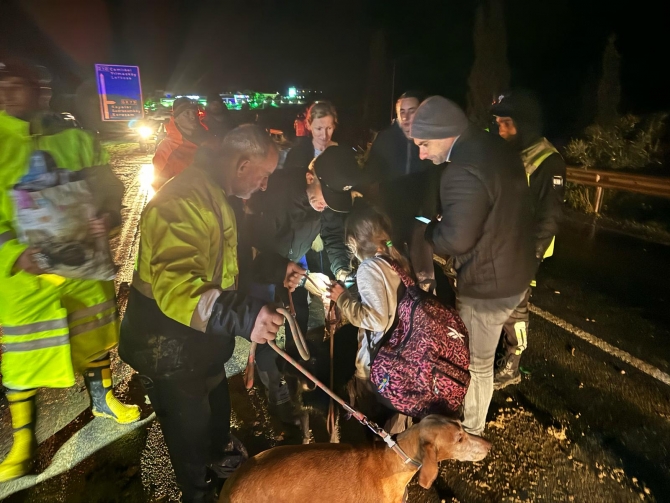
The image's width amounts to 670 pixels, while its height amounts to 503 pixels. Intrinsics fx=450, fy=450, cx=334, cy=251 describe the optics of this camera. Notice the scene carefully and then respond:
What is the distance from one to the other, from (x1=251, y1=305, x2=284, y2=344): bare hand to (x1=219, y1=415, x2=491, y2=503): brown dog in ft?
2.42

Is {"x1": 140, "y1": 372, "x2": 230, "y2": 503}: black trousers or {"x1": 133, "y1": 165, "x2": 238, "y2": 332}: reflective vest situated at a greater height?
{"x1": 133, "y1": 165, "x2": 238, "y2": 332}: reflective vest

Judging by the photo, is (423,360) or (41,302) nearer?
(423,360)

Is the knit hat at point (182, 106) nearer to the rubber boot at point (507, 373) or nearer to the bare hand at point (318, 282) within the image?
the bare hand at point (318, 282)

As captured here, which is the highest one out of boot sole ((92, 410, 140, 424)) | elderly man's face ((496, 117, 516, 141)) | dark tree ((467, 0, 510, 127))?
dark tree ((467, 0, 510, 127))

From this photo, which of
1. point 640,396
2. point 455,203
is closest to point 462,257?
point 455,203

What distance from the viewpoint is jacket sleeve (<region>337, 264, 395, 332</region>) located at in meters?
2.41

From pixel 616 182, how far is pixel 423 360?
7.76m

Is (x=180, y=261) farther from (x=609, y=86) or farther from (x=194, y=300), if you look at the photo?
(x=609, y=86)

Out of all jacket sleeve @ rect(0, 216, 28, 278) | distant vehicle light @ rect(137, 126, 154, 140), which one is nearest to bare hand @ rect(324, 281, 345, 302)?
jacket sleeve @ rect(0, 216, 28, 278)

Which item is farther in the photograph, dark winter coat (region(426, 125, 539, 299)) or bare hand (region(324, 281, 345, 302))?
bare hand (region(324, 281, 345, 302))

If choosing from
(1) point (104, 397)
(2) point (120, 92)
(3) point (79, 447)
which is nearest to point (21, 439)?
(3) point (79, 447)

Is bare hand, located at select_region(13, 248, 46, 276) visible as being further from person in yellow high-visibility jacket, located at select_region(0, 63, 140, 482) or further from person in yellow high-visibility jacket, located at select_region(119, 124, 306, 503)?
person in yellow high-visibility jacket, located at select_region(119, 124, 306, 503)

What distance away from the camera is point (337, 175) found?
10.1 feet

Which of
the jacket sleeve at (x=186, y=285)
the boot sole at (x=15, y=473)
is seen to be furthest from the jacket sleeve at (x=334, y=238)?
the boot sole at (x=15, y=473)
